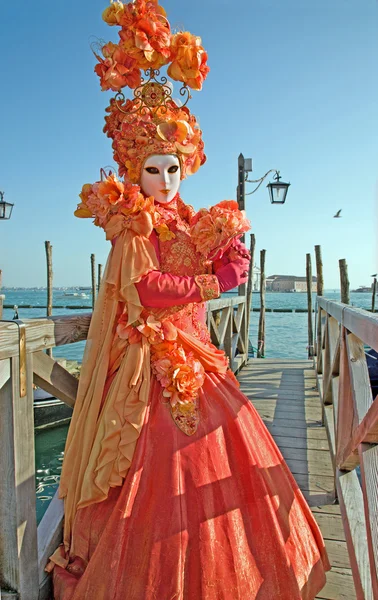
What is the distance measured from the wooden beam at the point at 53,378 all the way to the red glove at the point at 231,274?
28.2 inches

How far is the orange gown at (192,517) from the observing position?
1.31 meters

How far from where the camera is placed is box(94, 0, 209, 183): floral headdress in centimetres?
171

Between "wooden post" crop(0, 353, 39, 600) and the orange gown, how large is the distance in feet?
0.52

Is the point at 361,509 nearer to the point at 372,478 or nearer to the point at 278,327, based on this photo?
the point at 372,478

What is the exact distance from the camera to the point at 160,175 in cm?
181

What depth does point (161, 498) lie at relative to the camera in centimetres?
139

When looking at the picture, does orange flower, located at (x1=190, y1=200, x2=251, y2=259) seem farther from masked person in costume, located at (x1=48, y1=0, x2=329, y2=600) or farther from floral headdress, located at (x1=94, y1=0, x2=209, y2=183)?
floral headdress, located at (x1=94, y1=0, x2=209, y2=183)

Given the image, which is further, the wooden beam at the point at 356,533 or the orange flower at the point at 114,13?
the orange flower at the point at 114,13

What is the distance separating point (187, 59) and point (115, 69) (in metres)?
0.30

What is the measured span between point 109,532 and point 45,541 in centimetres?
37

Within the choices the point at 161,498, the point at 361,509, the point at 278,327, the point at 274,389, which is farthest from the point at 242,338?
the point at 278,327

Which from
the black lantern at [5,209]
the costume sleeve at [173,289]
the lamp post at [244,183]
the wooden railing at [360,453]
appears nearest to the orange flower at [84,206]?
the costume sleeve at [173,289]

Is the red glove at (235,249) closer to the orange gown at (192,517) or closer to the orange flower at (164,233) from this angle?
the orange flower at (164,233)

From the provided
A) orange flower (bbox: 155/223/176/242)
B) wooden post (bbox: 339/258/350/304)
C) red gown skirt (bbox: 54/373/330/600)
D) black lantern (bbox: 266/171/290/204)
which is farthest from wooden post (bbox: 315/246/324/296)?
red gown skirt (bbox: 54/373/330/600)
